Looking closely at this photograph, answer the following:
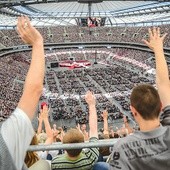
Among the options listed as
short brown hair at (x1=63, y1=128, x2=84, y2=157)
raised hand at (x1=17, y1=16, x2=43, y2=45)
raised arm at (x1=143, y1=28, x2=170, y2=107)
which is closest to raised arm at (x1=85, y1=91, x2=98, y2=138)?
short brown hair at (x1=63, y1=128, x2=84, y2=157)

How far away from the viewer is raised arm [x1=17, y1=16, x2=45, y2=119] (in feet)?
8.59

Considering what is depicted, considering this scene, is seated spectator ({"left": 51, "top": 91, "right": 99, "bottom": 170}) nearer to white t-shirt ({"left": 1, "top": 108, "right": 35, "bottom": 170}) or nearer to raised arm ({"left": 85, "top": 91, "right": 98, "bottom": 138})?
raised arm ({"left": 85, "top": 91, "right": 98, "bottom": 138})

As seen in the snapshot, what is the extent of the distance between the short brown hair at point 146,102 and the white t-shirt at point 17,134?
1012mm

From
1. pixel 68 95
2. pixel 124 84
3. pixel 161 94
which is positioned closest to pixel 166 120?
pixel 161 94

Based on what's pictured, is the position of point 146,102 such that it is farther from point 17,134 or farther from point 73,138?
point 73,138

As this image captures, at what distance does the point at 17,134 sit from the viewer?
7.75ft

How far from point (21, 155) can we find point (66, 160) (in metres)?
1.82

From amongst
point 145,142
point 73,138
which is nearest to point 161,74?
point 145,142

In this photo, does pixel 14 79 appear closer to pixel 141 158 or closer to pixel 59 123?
pixel 59 123

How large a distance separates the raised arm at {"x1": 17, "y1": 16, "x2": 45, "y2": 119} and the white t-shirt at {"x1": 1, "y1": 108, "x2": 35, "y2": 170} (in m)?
0.12

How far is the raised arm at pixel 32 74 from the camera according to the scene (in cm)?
262

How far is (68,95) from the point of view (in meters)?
39.3

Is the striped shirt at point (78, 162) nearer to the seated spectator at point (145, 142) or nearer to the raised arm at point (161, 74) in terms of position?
the raised arm at point (161, 74)

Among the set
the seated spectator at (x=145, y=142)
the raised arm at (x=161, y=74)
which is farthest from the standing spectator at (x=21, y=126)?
the raised arm at (x=161, y=74)
